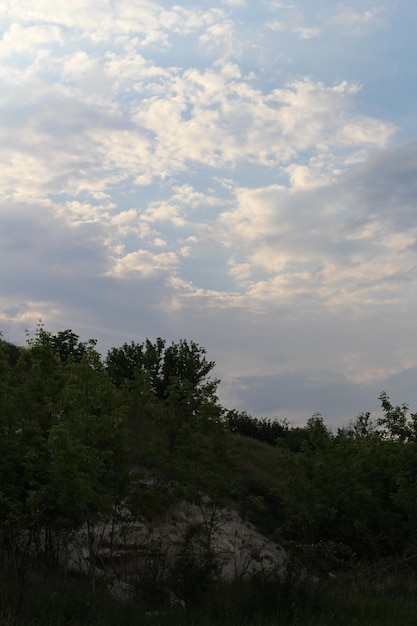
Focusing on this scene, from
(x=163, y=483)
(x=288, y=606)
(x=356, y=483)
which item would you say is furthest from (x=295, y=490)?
(x=288, y=606)

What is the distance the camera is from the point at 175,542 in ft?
63.0

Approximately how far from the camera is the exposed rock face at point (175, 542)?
54.1 ft

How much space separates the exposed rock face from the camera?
1650 cm

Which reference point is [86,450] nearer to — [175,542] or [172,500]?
→ [172,500]

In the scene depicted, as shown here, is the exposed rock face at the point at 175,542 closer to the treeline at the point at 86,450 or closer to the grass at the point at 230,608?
the treeline at the point at 86,450

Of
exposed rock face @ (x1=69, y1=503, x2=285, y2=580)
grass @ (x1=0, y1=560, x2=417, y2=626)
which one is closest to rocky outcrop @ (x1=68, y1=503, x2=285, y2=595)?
exposed rock face @ (x1=69, y1=503, x2=285, y2=580)

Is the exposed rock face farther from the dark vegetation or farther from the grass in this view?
the grass

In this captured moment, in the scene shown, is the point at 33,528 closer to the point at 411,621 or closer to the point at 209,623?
the point at 209,623

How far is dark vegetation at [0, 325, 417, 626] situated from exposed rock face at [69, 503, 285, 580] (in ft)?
1.75

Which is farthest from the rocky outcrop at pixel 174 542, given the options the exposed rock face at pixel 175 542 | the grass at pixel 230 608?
the grass at pixel 230 608

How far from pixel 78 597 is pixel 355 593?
210 inches

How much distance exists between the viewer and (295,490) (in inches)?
799

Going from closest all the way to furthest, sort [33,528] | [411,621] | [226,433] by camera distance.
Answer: [411,621] → [33,528] → [226,433]

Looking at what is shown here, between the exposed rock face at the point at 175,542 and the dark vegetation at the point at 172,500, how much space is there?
0.53 m
